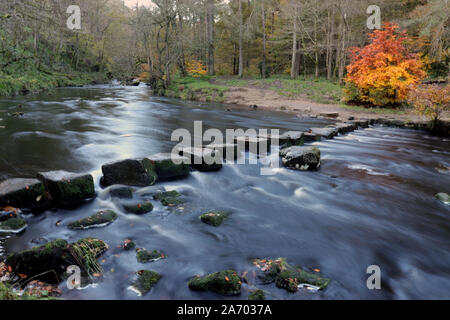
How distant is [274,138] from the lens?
9523 millimetres

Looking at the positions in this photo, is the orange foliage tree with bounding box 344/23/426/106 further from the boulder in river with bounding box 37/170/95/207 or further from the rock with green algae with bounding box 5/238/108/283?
the rock with green algae with bounding box 5/238/108/283

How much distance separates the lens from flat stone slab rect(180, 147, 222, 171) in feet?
23.0

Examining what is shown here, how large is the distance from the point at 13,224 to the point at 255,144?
643 cm

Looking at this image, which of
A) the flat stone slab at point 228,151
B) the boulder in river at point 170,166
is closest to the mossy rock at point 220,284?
the boulder in river at point 170,166

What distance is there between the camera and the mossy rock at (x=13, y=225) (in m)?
4.14

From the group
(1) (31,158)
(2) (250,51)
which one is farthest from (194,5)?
(1) (31,158)

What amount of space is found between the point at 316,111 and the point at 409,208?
11.8 meters

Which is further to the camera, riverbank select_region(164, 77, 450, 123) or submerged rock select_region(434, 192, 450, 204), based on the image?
riverbank select_region(164, 77, 450, 123)

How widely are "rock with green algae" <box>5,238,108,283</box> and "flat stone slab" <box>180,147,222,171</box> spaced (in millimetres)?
3715

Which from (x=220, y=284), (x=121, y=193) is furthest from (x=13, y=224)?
(x=220, y=284)

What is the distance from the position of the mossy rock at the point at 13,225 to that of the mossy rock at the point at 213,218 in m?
2.62

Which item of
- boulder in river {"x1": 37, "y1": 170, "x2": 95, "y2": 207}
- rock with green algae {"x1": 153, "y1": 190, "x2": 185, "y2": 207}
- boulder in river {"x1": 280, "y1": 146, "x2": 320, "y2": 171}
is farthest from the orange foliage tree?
boulder in river {"x1": 37, "y1": 170, "x2": 95, "y2": 207}

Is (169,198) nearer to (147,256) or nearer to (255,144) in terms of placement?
(147,256)
